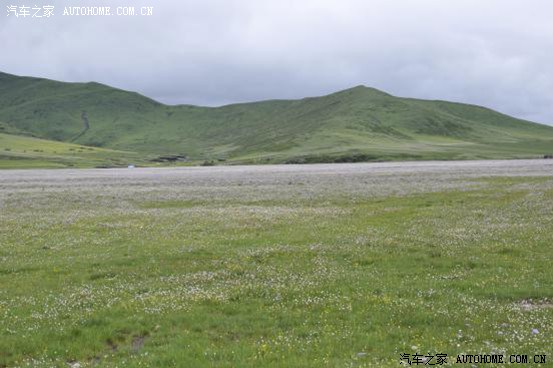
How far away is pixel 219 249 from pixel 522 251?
1444cm

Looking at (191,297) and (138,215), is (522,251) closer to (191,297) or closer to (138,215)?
(191,297)

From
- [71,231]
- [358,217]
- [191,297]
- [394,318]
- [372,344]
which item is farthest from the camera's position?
[358,217]

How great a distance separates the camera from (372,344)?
12.8 metres

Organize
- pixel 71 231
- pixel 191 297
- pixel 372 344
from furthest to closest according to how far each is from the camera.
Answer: pixel 71 231, pixel 191 297, pixel 372 344

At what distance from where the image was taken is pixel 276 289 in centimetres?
1789

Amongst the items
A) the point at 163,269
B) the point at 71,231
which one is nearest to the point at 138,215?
the point at 71,231

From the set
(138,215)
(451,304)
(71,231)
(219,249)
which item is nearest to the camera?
(451,304)

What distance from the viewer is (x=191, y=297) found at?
17.1 m

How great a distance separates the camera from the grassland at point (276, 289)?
12.8 meters

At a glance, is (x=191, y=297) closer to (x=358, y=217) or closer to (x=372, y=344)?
(x=372, y=344)

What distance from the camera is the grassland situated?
12.8 metres

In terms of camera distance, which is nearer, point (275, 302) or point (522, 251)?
point (275, 302)

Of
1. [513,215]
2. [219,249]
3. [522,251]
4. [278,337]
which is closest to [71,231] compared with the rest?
[219,249]

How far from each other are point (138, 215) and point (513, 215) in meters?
28.2
